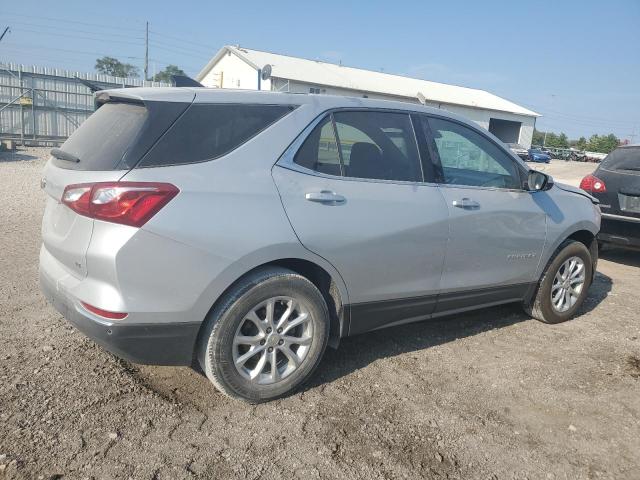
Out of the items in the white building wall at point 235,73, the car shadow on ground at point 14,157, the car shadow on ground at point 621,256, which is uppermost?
the white building wall at point 235,73

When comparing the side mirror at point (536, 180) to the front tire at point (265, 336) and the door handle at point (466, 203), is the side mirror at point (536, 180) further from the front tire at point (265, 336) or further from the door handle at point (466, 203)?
the front tire at point (265, 336)

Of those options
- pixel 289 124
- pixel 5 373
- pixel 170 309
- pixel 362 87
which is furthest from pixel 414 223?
pixel 362 87

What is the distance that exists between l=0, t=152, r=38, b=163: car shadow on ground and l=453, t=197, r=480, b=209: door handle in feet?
50.7

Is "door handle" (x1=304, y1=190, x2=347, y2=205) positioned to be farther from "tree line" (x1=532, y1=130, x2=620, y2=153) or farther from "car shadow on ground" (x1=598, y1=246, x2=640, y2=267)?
"tree line" (x1=532, y1=130, x2=620, y2=153)

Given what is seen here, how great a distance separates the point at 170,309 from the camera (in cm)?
279

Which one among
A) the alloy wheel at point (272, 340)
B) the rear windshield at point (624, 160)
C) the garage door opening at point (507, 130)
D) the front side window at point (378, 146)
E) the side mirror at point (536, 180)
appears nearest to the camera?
the alloy wheel at point (272, 340)

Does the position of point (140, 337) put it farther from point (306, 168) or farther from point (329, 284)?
point (306, 168)

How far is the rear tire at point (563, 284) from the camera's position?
470cm

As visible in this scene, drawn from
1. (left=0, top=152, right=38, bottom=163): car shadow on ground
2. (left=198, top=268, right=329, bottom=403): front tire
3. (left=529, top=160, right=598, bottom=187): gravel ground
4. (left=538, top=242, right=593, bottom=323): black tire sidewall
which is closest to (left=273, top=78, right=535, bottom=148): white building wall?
(left=529, top=160, right=598, bottom=187): gravel ground

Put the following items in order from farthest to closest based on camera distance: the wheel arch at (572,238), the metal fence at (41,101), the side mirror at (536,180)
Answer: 1. the metal fence at (41,101)
2. the wheel arch at (572,238)
3. the side mirror at (536,180)

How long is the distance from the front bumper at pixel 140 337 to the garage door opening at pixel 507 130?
2137 inches

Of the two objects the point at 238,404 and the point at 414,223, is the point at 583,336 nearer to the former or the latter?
the point at 414,223

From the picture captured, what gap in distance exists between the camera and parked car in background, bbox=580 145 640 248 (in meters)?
6.84

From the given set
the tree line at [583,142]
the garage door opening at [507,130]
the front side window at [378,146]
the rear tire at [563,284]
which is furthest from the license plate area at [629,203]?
the tree line at [583,142]
